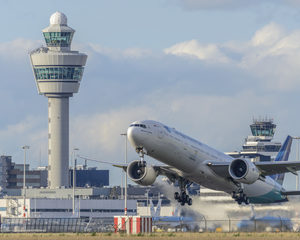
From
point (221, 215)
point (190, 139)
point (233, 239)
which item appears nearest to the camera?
point (233, 239)

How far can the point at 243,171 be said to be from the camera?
91.5 m

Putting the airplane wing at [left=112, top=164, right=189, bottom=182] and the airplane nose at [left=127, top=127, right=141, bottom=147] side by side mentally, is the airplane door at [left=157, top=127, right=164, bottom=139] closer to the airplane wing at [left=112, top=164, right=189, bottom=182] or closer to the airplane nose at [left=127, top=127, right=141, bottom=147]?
the airplane nose at [left=127, top=127, right=141, bottom=147]

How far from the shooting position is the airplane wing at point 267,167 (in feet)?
299

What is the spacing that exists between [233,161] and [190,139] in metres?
5.00

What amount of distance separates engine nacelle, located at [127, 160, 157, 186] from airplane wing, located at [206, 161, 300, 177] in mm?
6548

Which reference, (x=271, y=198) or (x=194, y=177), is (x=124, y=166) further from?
(x=271, y=198)

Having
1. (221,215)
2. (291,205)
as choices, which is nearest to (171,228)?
(221,215)

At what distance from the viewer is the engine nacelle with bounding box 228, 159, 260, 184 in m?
90.8

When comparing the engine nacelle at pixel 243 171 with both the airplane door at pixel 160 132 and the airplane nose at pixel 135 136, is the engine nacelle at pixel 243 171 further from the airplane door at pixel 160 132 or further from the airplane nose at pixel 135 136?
the airplane nose at pixel 135 136

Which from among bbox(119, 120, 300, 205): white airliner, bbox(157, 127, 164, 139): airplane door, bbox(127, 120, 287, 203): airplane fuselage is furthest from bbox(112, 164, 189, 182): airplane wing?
bbox(157, 127, 164, 139): airplane door

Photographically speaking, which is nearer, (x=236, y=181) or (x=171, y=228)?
(x=236, y=181)

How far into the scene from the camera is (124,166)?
99.3 meters

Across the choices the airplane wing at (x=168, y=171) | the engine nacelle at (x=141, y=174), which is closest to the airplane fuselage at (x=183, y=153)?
the airplane wing at (x=168, y=171)

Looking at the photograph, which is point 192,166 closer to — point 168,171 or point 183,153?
point 183,153
